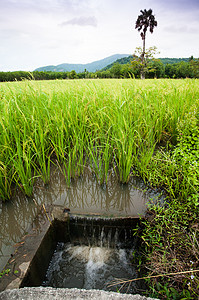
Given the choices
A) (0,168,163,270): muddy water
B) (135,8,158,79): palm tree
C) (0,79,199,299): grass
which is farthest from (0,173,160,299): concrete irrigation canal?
(135,8,158,79): palm tree

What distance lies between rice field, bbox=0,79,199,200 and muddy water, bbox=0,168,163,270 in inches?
4.6


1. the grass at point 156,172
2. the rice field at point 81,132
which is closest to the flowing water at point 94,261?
the grass at point 156,172

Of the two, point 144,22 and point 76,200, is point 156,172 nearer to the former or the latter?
point 76,200

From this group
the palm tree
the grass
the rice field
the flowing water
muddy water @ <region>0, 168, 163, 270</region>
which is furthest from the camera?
the palm tree

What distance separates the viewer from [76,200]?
6.19 feet

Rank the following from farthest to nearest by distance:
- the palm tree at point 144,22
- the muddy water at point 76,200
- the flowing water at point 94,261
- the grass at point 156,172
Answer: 1. the palm tree at point 144,22
2. the muddy water at point 76,200
3. the flowing water at point 94,261
4. the grass at point 156,172

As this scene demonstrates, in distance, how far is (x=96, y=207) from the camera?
1.80 m

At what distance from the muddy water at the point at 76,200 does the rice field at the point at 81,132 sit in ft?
0.38

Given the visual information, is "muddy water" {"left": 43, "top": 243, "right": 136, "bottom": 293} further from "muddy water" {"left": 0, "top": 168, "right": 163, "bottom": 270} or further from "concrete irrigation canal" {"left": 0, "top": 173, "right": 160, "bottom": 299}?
"muddy water" {"left": 0, "top": 168, "right": 163, "bottom": 270}

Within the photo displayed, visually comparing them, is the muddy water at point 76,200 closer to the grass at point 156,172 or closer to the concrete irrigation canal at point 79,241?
the concrete irrigation canal at point 79,241

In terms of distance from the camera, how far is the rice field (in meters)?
1.83

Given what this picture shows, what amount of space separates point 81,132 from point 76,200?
918 millimetres

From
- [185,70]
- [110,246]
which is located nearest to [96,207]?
[110,246]

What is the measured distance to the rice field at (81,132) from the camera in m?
1.83
